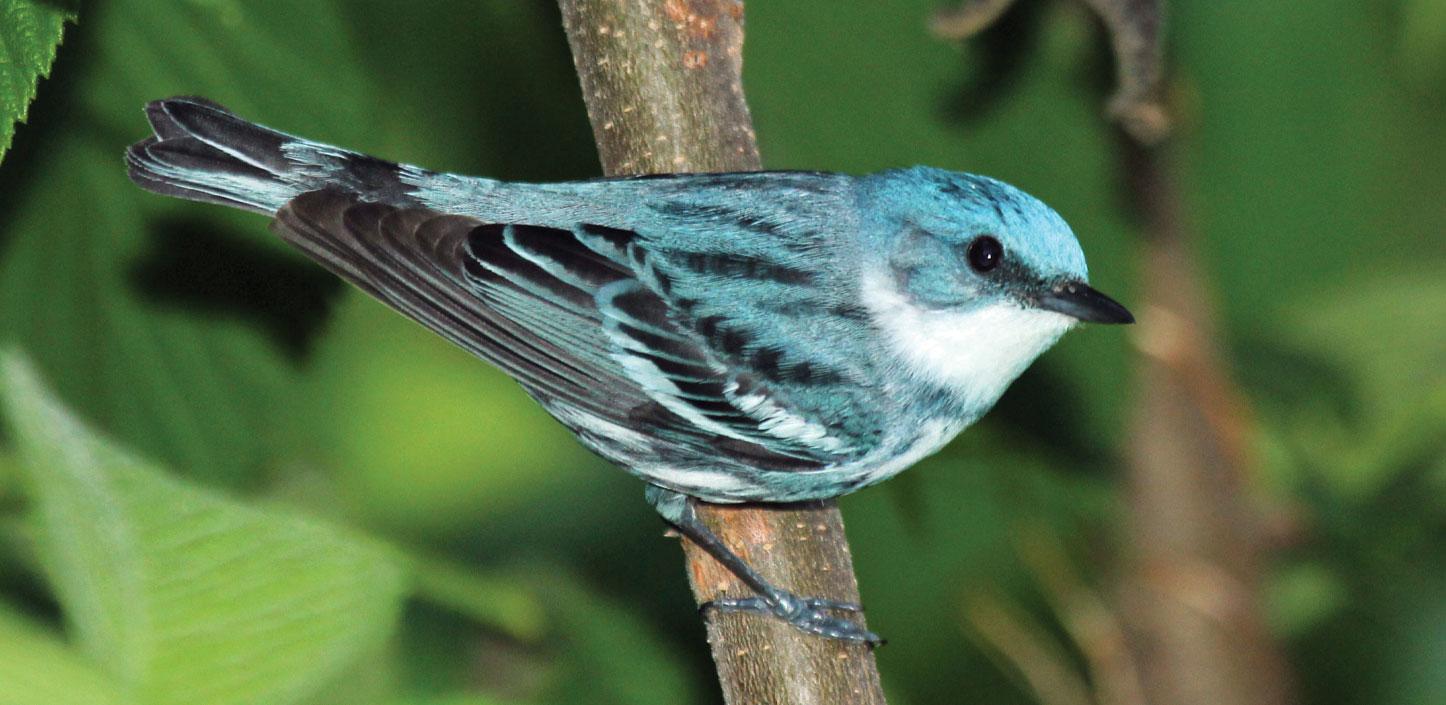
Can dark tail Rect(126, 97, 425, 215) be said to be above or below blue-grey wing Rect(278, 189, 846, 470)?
above

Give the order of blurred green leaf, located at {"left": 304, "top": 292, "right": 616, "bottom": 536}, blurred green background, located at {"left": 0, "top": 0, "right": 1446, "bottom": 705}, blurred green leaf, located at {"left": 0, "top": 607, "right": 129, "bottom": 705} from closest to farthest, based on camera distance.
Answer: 1. blurred green leaf, located at {"left": 0, "top": 607, "right": 129, "bottom": 705}
2. blurred green background, located at {"left": 0, "top": 0, "right": 1446, "bottom": 705}
3. blurred green leaf, located at {"left": 304, "top": 292, "right": 616, "bottom": 536}

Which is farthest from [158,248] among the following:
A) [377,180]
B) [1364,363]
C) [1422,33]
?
[1364,363]

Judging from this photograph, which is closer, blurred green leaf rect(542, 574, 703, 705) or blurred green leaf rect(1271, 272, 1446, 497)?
blurred green leaf rect(542, 574, 703, 705)

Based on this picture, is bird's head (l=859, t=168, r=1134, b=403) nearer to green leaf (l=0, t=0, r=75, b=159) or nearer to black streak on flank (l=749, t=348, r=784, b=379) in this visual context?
black streak on flank (l=749, t=348, r=784, b=379)

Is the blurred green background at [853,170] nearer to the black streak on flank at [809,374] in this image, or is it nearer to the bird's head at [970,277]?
the bird's head at [970,277]

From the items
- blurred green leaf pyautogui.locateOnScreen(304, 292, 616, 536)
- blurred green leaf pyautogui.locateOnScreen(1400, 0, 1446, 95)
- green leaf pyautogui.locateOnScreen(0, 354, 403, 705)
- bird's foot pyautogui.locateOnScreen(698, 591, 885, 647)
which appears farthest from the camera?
blurred green leaf pyautogui.locateOnScreen(304, 292, 616, 536)

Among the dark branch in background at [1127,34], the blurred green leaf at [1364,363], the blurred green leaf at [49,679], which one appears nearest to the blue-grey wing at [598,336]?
the dark branch in background at [1127,34]

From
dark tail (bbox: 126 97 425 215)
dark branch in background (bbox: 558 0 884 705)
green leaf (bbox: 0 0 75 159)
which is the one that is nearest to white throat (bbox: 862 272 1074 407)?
dark branch in background (bbox: 558 0 884 705)

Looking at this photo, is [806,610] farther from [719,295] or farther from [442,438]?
[442,438]
